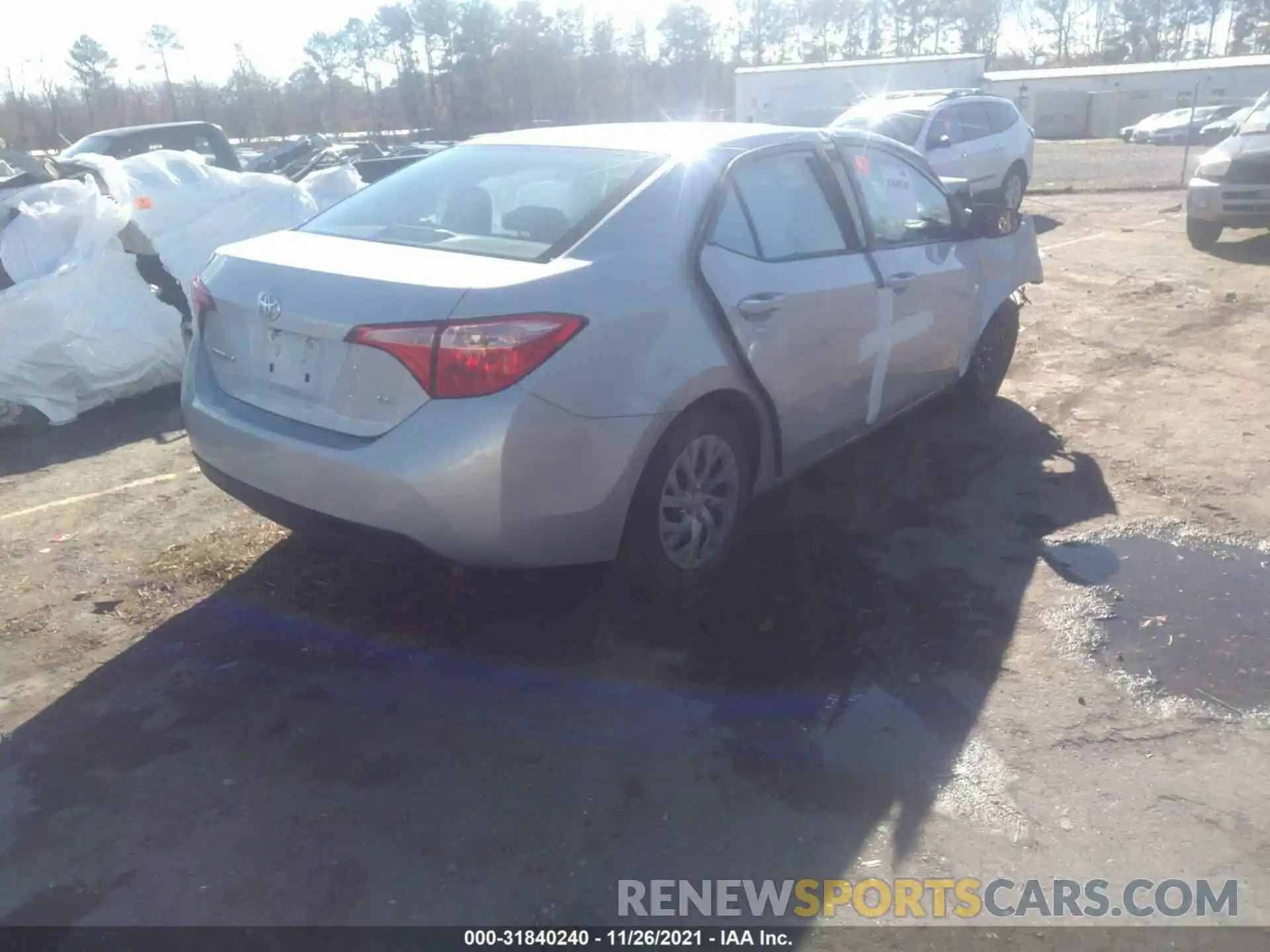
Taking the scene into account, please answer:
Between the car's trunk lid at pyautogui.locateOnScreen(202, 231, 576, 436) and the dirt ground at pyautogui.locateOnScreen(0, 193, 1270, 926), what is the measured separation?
900 millimetres

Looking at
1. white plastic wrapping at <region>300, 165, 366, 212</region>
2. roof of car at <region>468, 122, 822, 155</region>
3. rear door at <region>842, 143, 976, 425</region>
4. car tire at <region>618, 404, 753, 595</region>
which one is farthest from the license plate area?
white plastic wrapping at <region>300, 165, 366, 212</region>

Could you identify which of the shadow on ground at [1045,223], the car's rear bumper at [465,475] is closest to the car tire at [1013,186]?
the shadow on ground at [1045,223]

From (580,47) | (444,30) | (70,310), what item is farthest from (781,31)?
(70,310)

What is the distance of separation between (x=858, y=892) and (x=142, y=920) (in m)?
1.70

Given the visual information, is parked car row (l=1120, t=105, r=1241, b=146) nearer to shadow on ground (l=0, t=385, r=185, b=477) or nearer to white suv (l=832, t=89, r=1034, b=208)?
white suv (l=832, t=89, r=1034, b=208)

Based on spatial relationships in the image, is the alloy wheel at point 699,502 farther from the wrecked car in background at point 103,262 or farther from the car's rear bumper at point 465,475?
the wrecked car in background at point 103,262

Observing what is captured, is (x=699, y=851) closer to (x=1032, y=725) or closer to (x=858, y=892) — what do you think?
(x=858, y=892)

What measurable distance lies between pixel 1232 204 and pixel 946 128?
3862 mm

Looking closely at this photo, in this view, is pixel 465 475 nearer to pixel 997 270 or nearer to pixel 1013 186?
pixel 997 270

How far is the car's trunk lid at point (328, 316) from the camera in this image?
320 centimetres

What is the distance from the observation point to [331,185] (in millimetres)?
8781

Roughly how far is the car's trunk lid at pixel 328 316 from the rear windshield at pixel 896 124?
11418 mm

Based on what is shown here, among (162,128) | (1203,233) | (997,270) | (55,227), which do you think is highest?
(162,128)

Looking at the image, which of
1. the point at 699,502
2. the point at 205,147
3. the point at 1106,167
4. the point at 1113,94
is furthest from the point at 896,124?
the point at 1113,94
